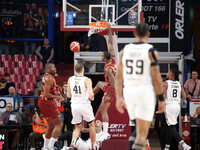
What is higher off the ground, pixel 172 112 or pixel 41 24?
pixel 41 24

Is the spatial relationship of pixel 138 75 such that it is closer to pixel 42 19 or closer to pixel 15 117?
pixel 15 117

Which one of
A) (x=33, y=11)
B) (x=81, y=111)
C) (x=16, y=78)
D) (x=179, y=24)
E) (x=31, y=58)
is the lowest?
(x=81, y=111)

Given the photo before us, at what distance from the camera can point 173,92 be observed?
11.0 m

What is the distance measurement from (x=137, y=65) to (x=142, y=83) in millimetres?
276

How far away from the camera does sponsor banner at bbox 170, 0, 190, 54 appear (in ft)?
54.5

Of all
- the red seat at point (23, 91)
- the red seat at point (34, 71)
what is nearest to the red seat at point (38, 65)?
the red seat at point (34, 71)

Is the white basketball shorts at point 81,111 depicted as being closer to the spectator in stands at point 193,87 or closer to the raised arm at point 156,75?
the raised arm at point 156,75

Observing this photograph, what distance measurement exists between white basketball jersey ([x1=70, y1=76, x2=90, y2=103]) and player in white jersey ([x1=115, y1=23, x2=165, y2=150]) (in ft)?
10.5

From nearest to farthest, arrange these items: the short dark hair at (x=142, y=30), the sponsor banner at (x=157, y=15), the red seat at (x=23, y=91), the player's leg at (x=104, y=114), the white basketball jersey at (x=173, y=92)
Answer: the short dark hair at (x=142, y=30) → the white basketball jersey at (x=173, y=92) → the player's leg at (x=104, y=114) → the red seat at (x=23, y=91) → the sponsor banner at (x=157, y=15)

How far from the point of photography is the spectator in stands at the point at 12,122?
478 inches

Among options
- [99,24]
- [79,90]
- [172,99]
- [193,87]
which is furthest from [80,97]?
[193,87]

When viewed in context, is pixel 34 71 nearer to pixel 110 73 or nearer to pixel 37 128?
pixel 37 128

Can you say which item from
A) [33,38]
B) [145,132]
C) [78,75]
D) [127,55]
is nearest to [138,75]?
[127,55]

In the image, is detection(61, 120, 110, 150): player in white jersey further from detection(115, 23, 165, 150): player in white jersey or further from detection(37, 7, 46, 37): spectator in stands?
detection(37, 7, 46, 37): spectator in stands
